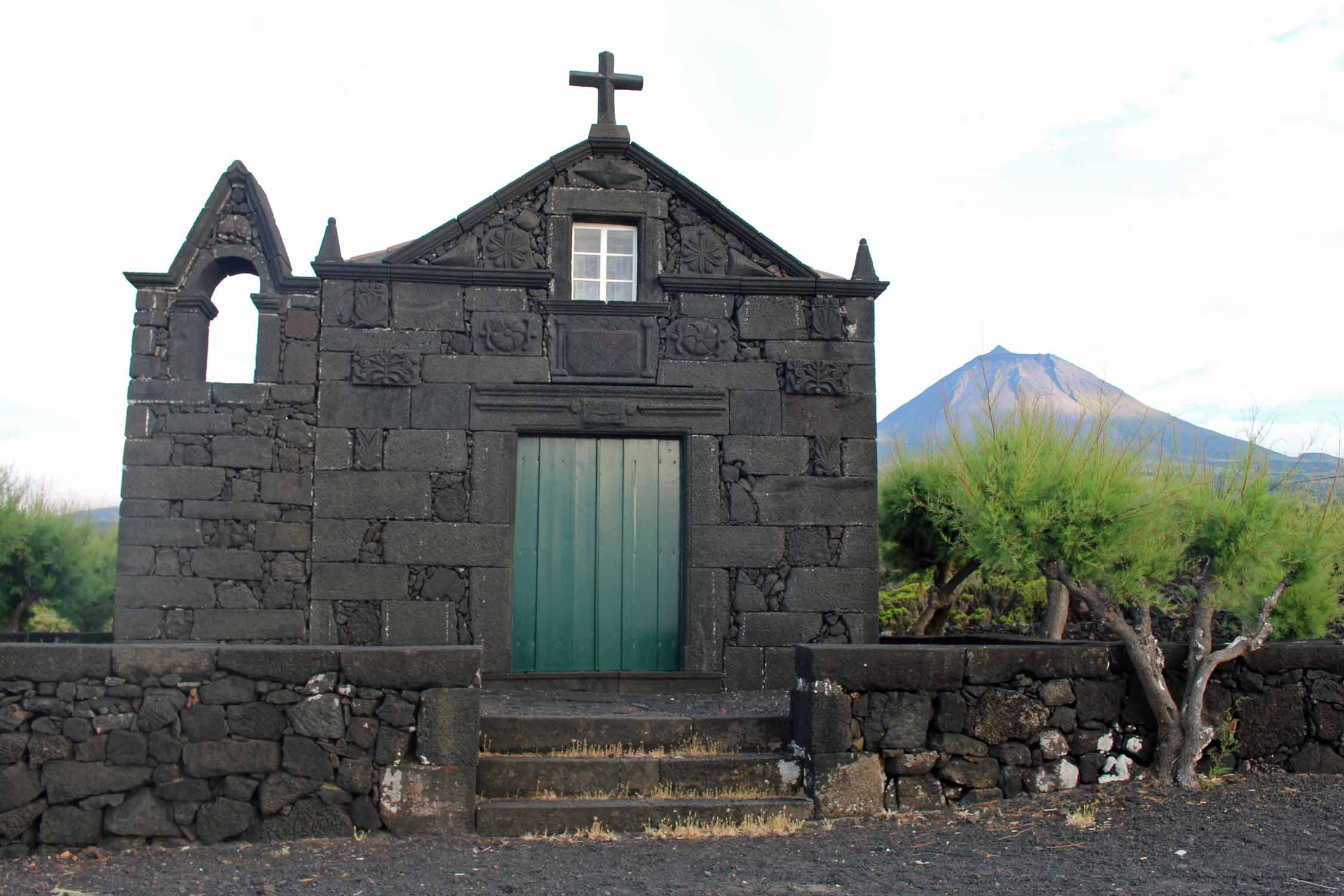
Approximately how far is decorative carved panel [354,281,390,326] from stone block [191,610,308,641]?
252 cm

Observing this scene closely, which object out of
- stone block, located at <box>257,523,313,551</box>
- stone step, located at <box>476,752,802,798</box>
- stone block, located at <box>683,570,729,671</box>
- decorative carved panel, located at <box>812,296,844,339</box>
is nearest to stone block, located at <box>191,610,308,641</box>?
stone block, located at <box>257,523,313,551</box>

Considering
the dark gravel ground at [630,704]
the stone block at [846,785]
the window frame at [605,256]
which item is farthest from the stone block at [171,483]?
the stone block at [846,785]

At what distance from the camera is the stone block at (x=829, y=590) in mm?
9102

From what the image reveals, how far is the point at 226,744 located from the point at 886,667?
3913 mm

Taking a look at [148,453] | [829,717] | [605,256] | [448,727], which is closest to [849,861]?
[829,717]

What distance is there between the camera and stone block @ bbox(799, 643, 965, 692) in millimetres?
6566

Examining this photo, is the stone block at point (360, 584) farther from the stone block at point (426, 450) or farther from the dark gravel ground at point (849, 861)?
the dark gravel ground at point (849, 861)

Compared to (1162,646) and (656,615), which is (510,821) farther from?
(1162,646)

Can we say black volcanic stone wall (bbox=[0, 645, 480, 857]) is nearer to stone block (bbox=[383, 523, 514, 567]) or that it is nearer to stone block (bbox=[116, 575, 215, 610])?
stone block (bbox=[383, 523, 514, 567])

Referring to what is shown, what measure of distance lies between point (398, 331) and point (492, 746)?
3.92 meters

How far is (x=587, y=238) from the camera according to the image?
9719 mm

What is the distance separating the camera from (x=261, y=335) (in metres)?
9.39

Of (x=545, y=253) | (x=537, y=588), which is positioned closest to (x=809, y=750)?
(x=537, y=588)

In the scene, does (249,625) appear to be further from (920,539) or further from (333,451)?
(920,539)
